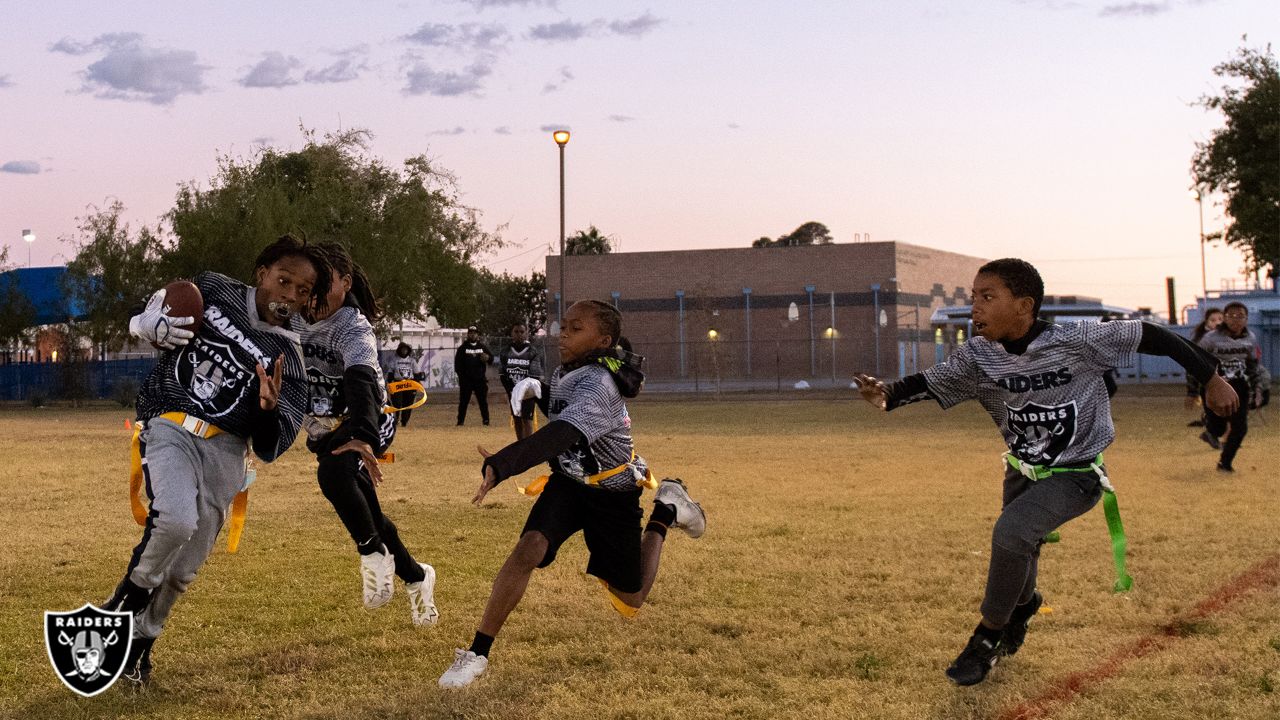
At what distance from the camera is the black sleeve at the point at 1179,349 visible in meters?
5.73

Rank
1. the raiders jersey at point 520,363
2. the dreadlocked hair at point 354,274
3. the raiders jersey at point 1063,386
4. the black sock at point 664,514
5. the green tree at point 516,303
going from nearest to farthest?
the raiders jersey at point 1063,386 < the dreadlocked hair at point 354,274 < the black sock at point 664,514 < the raiders jersey at point 520,363 < the green tree at point 516,303

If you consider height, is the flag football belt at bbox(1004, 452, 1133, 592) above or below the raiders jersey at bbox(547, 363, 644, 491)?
below

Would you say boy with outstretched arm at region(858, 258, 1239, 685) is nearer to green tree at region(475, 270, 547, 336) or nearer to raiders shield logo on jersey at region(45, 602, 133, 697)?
raiders shield logo on jersey at region(45, 602, 133, 697)

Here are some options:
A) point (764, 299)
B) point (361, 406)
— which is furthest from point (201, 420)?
point (764, 299)

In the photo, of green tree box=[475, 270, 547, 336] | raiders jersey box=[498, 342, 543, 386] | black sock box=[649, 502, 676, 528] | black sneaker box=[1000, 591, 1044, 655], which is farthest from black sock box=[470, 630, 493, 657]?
green tree box=[475, 270, 547, 336]

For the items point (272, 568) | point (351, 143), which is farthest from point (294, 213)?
point (272, 568)

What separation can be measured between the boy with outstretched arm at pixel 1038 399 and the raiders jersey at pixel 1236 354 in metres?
10.7

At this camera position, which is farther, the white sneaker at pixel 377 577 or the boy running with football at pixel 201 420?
the white sneaker at pixel 377 577

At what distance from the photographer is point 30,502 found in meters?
A: 12.7

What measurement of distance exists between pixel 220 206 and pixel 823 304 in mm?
31881

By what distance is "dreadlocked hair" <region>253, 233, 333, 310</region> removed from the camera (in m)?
5.84

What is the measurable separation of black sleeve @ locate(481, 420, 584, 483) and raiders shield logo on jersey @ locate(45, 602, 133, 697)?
5.40ft

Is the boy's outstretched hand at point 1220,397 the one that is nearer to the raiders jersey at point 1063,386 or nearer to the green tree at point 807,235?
the raiders jersey at point 1063,386

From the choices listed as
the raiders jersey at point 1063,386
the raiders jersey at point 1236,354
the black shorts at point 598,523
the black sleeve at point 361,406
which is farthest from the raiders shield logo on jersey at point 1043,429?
the raiders jersey at point 1236,354
